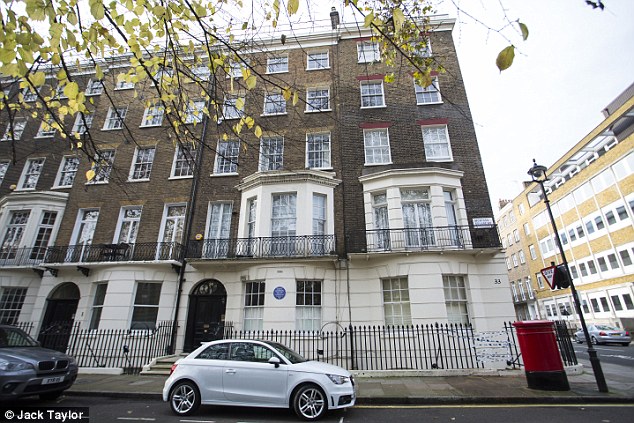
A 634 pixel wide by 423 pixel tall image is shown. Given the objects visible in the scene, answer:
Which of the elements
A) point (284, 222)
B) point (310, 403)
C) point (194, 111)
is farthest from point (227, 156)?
point (310, 403)

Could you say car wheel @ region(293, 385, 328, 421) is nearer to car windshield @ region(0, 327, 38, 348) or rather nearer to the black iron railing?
car windshield @ region(0, 327, 38, 348)

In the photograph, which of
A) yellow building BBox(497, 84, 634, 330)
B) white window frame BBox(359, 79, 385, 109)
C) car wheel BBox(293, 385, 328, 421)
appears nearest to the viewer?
car wheel BBox(293, 385, 328, 421)

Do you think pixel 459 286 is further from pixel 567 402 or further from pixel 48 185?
pixel 48 185

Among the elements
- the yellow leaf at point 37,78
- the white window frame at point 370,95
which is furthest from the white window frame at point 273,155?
the yellow leaf at point 37,78

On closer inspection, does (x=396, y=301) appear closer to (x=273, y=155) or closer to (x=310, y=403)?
Answer: (x=310, y=403)

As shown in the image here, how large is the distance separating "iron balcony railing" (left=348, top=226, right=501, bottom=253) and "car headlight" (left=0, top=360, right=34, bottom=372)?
1049cm

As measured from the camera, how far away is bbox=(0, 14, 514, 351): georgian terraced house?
12.1 metres

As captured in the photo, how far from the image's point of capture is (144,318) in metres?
13.3

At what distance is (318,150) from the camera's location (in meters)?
15.3

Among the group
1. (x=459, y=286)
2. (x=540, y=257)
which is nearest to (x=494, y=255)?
(x=459, y=286)

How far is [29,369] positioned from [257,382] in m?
5.04

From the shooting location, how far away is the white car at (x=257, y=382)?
5945 mm

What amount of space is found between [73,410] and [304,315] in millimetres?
7236

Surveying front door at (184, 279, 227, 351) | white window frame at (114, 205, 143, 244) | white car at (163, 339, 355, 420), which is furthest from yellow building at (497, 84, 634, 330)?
white window frame at (114, 205, 143, 244)
